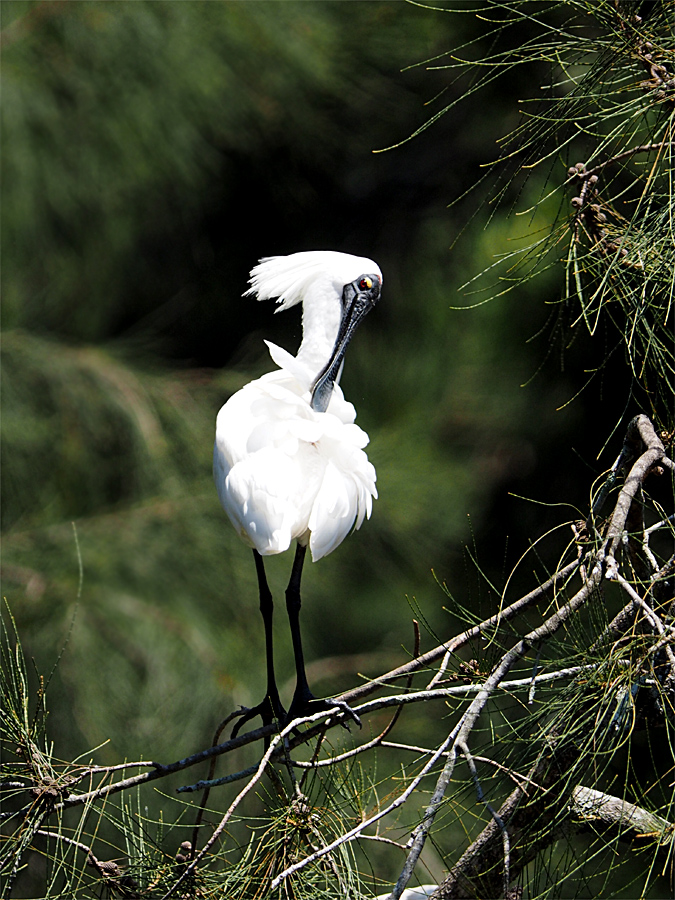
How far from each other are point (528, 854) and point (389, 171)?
4.94ft

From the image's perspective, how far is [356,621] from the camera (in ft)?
5.87

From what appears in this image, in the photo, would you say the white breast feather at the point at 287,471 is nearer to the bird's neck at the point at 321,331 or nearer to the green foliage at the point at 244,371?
the bird's neck at the point at 321,331

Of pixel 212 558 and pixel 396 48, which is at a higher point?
pixel 396 48

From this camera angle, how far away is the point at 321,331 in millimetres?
1209

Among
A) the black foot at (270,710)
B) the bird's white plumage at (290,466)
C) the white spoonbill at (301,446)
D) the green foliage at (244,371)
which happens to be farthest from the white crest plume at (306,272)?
the black foot at (270,710)

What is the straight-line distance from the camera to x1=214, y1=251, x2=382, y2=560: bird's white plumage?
100 cm

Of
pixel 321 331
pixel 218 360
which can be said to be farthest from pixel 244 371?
pixel 321 331

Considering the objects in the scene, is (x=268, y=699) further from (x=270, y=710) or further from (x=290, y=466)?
(x=290, y=466)

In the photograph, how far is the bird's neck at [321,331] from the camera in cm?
120

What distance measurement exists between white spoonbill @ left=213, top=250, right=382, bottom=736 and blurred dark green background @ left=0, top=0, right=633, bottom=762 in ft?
1.21

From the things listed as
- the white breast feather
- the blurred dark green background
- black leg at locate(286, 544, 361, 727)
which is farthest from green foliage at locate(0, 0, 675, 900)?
the white breast feather

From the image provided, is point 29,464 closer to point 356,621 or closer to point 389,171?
point 356,621

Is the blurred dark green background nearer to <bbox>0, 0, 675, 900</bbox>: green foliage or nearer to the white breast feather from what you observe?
<bbox>0, 0, 675, 900</bbox>: green foliage

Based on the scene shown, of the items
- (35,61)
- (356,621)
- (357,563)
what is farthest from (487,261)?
(35,61)
